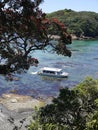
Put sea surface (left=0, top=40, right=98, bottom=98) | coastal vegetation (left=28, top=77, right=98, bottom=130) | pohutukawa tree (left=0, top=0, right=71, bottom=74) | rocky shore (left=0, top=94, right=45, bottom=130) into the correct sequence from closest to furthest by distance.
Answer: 1. pohutukawa tree (left=0, top=0, right=71, bottom=74)
2. coastal vegetation (left=28, top=77, right=98, bottom=130)
3. rocky shore (left=0, top=94, right=45, bottom=130)
4. sea surface (left=0, top=40, right=98, bottom=98)

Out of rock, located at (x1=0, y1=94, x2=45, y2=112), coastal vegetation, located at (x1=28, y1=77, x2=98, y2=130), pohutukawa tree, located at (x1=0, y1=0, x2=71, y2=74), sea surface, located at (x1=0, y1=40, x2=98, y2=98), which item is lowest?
sea surface, located at (x1=0, y1=40, x2=98, y2=98)

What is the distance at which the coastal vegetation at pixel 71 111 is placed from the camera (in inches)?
698

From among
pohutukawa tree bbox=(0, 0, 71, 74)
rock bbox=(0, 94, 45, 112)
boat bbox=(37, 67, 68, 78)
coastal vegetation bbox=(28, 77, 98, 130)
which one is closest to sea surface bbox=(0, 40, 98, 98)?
boat bbox=(37, 67, 68, 78)

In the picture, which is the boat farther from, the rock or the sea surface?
the rock

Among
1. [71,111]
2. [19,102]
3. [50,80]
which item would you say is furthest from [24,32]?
[50,80]

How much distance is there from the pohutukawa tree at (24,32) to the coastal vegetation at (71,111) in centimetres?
270

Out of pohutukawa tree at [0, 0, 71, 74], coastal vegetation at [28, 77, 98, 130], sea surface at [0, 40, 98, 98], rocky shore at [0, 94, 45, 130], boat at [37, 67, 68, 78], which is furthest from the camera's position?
boat at [37, 67, 68, 78]

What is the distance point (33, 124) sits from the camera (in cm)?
1728

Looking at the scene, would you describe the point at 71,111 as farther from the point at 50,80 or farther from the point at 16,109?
the point at 50,80

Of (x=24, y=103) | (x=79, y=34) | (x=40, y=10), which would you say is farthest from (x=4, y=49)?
(x=79, y=34)

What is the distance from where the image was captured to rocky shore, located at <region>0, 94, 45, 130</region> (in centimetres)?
3519

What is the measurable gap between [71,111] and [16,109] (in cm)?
2441

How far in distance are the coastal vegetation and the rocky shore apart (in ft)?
52.1

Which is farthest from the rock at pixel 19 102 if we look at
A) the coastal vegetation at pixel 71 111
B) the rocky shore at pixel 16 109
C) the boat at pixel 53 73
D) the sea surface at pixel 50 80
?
the coastal vegetation at pixel 71 111
